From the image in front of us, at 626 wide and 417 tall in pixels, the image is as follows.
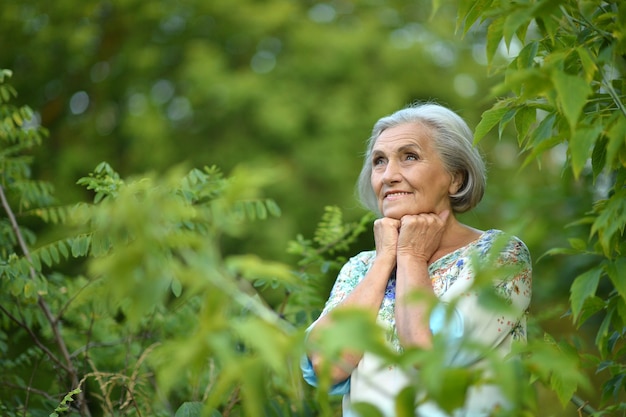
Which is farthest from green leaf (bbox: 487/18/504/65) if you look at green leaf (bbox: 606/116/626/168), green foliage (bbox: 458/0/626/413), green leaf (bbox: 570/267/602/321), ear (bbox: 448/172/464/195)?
ear (bbox: 448/172/464/195)

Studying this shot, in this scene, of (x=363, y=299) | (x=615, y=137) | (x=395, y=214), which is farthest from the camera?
(x=395, y=214)

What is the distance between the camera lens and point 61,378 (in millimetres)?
3656

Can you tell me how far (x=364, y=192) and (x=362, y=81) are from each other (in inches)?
353

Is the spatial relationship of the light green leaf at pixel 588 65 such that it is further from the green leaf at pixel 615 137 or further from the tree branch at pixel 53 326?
the tree branch at pixel 53 326

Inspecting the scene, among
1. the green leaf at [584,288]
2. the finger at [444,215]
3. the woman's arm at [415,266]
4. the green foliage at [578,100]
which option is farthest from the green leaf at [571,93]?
the finger at [444,215]

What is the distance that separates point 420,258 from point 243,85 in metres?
9.10

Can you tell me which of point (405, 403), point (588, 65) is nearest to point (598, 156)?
point (588, 65)

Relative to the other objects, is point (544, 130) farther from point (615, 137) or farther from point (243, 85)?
point (243, 85)

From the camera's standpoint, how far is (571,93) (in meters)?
1.89

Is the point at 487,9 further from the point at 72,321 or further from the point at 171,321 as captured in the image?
the point at 72,321

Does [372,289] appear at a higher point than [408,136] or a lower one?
lower

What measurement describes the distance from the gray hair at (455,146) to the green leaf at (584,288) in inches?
38.9

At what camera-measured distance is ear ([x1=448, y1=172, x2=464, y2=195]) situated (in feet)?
11.0

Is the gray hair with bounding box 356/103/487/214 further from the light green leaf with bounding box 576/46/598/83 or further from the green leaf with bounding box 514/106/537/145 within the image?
the light green leaf with bounding box 576/46/598/83
